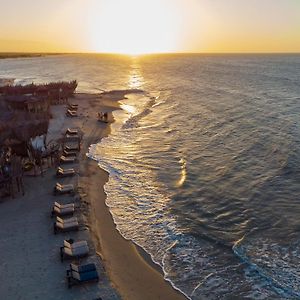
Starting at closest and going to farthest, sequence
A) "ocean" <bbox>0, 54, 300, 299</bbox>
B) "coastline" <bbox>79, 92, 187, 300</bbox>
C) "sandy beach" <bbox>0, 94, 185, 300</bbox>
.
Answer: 1. "sandy beach" <bbox>0, 94, 185, 300</bbox>
2. "coastline" <bbox>79, 92, 187, 300</bbox>
3. "ocean" <bbox>0, 54, 300, 299</bbox>

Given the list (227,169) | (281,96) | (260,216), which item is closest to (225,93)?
(281,96)

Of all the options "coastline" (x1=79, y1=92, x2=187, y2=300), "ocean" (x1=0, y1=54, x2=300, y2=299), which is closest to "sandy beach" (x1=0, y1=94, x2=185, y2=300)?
"coastline" (x1=79, y1=92, x2=187, y2=300)

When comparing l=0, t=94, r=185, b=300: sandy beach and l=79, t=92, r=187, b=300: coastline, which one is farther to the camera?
l=79, t=92, r=187, b=300: coastline

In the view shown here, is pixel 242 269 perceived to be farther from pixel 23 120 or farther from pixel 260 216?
pixel 23 120

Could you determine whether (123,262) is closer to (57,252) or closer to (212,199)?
(57,252)

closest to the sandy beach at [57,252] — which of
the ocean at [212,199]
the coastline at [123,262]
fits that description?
the coastline at [123,262]

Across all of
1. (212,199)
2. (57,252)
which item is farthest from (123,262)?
(212,199)

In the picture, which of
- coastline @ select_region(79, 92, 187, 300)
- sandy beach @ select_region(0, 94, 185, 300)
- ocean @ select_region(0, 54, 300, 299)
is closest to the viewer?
sandy beach @ select_region(0, 94, 185, 300)

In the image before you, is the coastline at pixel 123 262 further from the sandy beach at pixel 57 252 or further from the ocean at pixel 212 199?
the ocean at pixel 212 199

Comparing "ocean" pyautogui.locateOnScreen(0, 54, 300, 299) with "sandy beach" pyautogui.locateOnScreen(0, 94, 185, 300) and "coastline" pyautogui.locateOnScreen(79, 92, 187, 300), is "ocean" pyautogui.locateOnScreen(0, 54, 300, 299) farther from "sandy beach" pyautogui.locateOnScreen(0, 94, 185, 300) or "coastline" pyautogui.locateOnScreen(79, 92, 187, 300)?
"sandy beach" pyautogui.locateOnScreen(0, 94, 185, 300)
